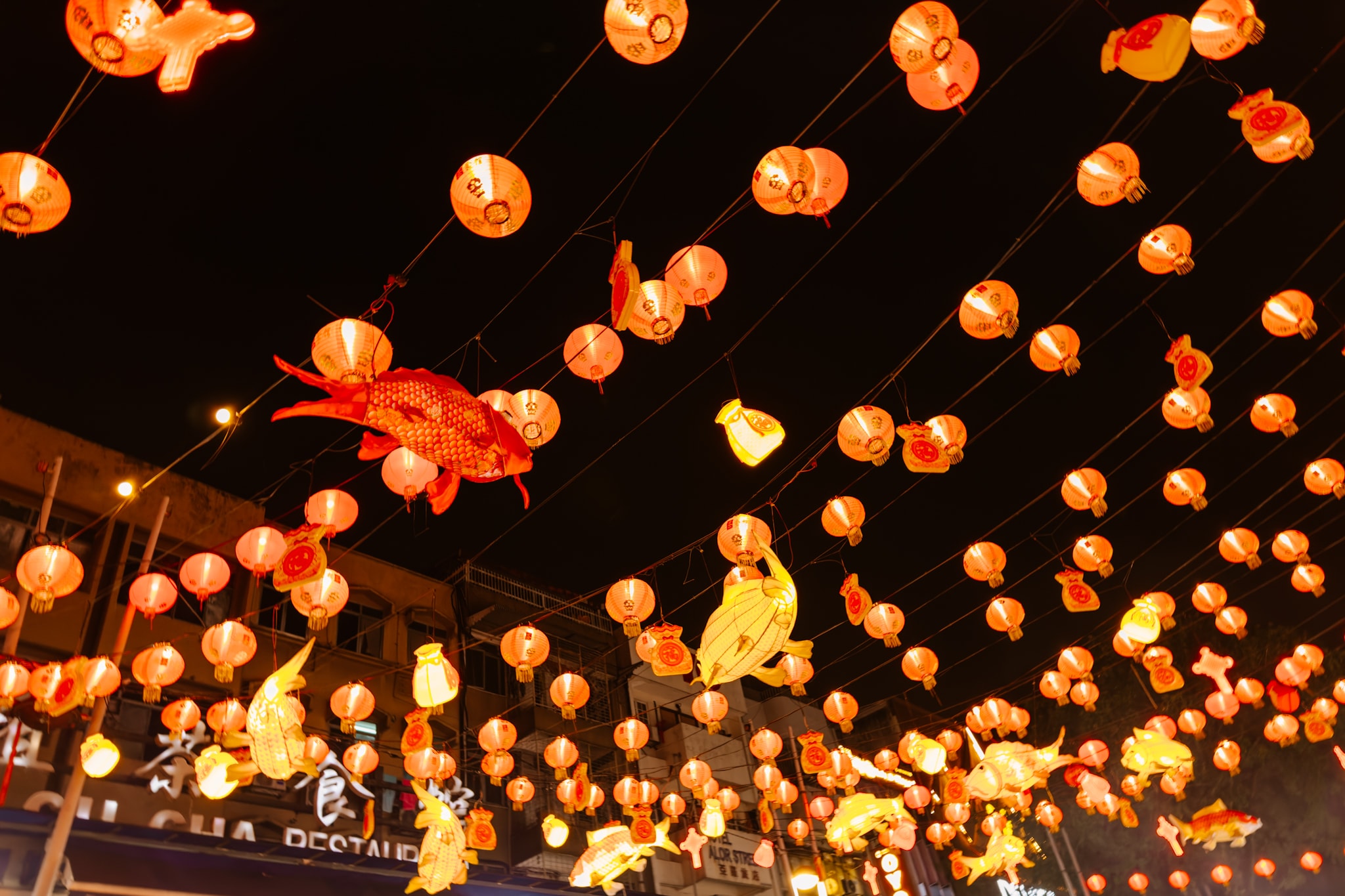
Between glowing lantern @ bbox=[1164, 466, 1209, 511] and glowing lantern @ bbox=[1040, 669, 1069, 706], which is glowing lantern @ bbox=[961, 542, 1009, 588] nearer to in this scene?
glowing lantern @ bbox=[1164, 466, 1209, 511]

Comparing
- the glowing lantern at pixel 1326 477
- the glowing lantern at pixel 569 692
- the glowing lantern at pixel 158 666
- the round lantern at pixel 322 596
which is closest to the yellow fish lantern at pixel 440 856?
the round lantern at pixel 322 596

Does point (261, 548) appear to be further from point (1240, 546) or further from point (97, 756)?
point (1240, 546)

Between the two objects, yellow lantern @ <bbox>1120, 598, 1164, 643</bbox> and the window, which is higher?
the window

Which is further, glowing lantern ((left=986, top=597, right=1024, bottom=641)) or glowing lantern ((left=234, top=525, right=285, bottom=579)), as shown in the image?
glowing lantern ((left=986, top=597, right=1024, bottom=641))

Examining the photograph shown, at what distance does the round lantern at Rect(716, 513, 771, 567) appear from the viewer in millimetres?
9516

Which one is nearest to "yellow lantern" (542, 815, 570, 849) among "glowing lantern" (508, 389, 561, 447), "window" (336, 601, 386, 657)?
"window" (336, 601, 386, 657)

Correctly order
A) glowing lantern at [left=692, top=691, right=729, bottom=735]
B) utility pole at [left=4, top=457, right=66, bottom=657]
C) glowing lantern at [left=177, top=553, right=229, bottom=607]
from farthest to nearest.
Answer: glowing lantern at [left=692, top=691, right=729, bottom=735] < utility pole at [left=4, top=457, right=66, bottom=657] < glowing lantern at [left=177, top=553, right=229, bottom=607]

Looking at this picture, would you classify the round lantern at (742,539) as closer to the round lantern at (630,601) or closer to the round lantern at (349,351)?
the round lantern at (630,601)

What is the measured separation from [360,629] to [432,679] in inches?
323

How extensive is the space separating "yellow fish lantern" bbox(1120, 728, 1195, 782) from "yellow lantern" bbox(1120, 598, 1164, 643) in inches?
133

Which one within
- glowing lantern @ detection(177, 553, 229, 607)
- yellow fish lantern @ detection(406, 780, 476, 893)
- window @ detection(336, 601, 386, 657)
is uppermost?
window @ detection(336, 601, 386, 657)

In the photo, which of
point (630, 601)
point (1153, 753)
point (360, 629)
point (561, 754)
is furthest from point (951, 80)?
point (360, 629)

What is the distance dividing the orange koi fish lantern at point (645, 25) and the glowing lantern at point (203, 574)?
772cm

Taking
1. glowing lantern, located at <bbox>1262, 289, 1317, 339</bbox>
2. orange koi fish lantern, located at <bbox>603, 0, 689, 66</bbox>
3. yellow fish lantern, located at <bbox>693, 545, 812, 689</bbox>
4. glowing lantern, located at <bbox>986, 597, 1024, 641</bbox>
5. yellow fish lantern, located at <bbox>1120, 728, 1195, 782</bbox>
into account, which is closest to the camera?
orange koi fish lantern, located at <bbox>603, 0, 689, 66</bbox>
